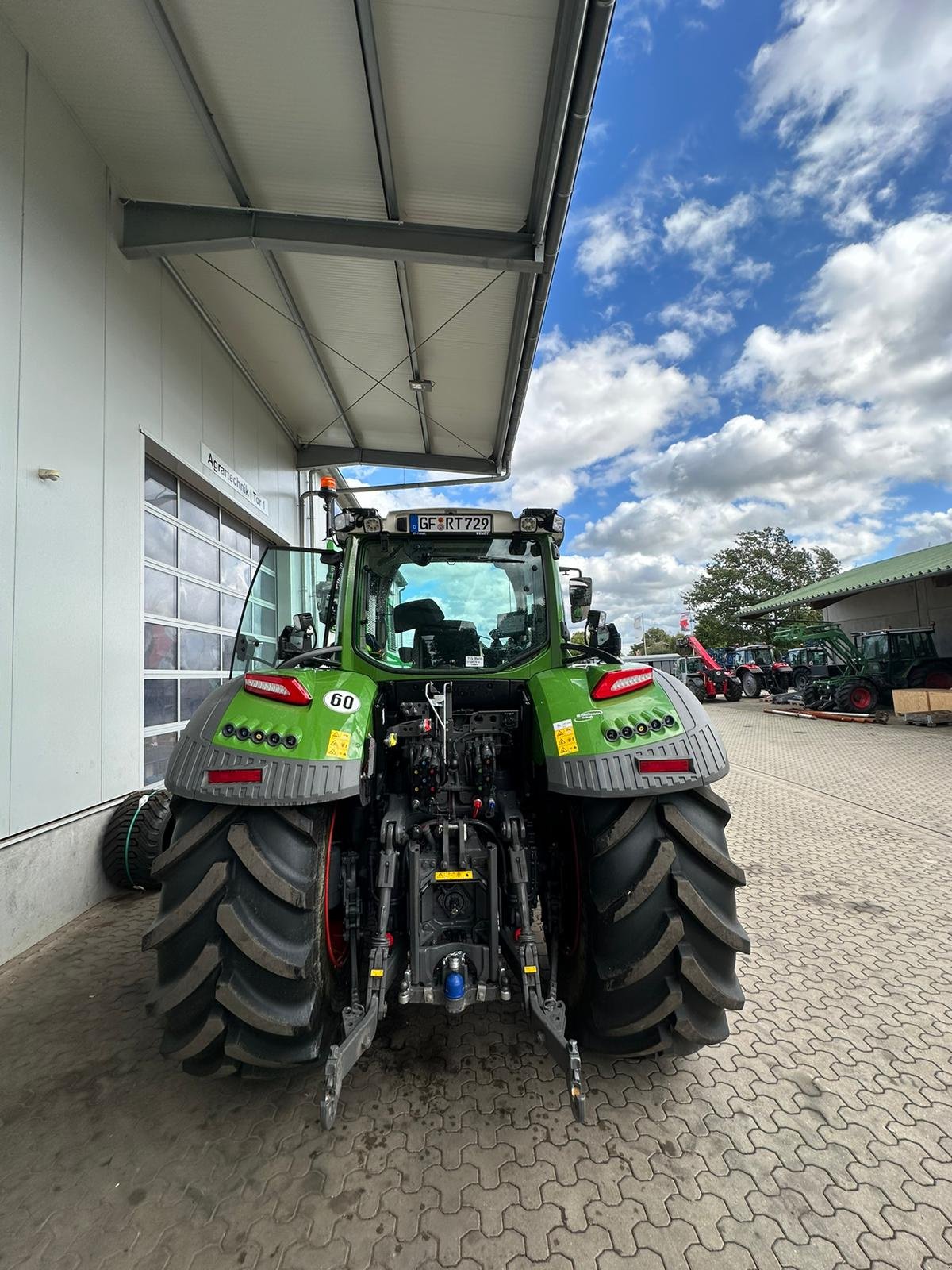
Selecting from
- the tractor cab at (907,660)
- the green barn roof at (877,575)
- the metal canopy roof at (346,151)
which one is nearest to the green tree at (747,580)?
the green barn roof at (877,575)

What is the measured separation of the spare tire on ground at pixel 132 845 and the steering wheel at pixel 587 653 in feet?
10.1

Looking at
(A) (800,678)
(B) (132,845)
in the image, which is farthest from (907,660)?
(B) (132,845)

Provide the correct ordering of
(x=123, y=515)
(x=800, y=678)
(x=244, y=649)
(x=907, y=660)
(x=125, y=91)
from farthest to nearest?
(x=800, y=678) < (x=907, y=660) < (x=123, y=515) < (x=125, y=91) < (x=244, y=649)

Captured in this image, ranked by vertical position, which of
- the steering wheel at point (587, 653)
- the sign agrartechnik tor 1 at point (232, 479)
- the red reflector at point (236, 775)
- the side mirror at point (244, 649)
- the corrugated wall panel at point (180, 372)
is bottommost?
the red reflector at point (236, 775)

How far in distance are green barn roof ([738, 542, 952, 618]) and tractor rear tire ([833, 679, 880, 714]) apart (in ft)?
11.6

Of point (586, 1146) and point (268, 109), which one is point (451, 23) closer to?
point (268, 109)

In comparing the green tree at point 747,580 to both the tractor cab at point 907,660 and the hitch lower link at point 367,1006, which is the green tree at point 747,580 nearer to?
the tractor cab at point 907,660

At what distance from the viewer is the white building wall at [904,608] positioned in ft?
59.7

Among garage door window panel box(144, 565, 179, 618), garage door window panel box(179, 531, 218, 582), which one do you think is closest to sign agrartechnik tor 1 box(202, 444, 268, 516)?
garage door window panel box(179, 531, 218, 582)

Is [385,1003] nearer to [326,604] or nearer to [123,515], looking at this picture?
[326,604]

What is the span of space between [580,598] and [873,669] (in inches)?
663

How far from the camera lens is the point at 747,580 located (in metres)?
32.6

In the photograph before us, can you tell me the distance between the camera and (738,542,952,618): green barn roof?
16.8 metres

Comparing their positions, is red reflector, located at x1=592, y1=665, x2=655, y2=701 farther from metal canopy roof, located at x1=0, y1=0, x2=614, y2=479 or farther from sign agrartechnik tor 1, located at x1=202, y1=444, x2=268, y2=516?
sign agrartechnik tor 1, located at x1=202, y1=444, x2=268, y2=516
